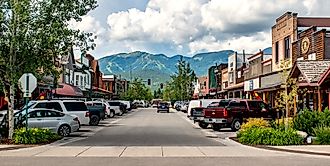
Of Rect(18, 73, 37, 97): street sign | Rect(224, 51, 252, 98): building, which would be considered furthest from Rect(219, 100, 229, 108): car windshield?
Rect(224, 51, 252, 98): building

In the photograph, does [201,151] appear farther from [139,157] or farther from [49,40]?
[49,40]

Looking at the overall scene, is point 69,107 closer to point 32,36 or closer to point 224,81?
point 32,36

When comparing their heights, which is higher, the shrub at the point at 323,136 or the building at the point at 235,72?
the building at the point at 235,72

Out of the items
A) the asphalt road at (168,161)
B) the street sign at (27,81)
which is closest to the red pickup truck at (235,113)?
the street sign at (27,81)

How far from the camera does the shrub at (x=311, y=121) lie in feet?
79.0

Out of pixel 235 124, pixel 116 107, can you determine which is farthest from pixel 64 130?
pixel 116 107

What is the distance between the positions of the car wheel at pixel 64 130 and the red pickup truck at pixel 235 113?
9.21 meters

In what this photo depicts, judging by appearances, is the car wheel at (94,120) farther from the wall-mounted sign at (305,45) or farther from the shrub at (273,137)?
the shrub at (273,137)

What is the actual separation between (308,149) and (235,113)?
1268cm

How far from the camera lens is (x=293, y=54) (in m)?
43.3

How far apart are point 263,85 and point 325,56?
1457cm

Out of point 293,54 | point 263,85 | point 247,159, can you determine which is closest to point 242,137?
point 247,159

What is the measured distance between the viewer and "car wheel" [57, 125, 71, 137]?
87.1ft

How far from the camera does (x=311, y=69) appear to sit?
3003 cm
